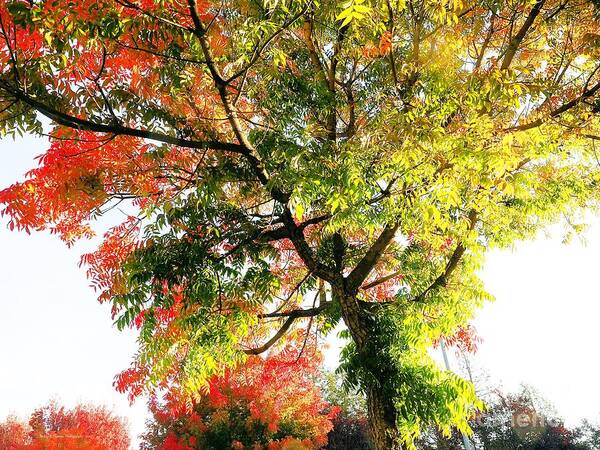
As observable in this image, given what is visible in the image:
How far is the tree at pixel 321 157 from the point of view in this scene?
4078mm

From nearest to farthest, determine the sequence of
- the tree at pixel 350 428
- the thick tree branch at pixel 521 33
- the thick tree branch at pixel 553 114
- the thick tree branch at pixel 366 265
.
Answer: the thick tree branch at pixel 521 33
the thick tree branch at pixel 553 114
the thick tree branch at pixel 366 265
the tree at pixel 350 428

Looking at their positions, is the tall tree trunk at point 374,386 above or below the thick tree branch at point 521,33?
below

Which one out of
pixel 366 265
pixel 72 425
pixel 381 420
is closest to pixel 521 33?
pixel 366 265

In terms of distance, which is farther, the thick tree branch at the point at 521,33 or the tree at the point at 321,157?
the thick tree branch at the point at 521,33

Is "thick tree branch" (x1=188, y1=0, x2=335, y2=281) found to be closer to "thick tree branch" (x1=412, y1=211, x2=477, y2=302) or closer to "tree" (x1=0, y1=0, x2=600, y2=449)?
"tree" (x1=0, y1=0, x2=600, y2=449)

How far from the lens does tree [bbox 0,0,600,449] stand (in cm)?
408

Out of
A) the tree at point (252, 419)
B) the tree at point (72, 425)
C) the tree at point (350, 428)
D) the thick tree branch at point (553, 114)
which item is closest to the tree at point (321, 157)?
the thick tree branch at point (553, 114)

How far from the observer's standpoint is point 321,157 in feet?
14.5

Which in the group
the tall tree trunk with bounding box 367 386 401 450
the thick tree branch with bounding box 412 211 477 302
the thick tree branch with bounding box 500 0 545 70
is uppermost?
the thick tree branch with bounding box 500 0 545 70

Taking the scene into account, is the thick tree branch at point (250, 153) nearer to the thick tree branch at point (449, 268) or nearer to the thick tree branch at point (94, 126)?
the thick tree branch at point (94, 126)

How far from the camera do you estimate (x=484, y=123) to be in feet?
14.0

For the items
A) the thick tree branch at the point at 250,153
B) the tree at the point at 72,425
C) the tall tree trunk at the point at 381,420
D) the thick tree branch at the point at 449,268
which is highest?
the tree at the point at 72,425

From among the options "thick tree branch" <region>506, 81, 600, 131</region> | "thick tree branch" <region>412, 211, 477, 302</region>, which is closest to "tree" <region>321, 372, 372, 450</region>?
"thick tree branch" <region>412, 211, 477, 302</region>

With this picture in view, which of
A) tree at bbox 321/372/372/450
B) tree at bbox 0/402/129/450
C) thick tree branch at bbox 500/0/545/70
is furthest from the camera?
tree at bbox 0/402/129/450
